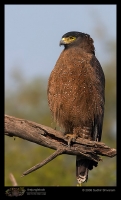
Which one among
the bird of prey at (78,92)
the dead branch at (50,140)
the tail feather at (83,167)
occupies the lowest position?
the tail feather at (83,167)

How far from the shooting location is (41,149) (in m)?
12.6

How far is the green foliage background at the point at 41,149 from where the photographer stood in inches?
450

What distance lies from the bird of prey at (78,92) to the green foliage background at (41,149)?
2.84m

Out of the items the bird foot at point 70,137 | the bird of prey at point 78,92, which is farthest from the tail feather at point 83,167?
the bird foot at point 70,137

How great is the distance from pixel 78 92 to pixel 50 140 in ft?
2.86

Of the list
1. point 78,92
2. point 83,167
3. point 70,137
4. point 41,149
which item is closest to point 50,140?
point 70,137

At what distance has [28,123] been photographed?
21.1 ft

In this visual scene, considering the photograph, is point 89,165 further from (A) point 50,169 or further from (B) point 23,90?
(B) point 23,90

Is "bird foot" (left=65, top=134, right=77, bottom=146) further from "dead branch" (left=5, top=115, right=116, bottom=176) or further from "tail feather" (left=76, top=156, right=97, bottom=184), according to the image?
"tail feather" (left=76, top=156, right=97, bottom=184)

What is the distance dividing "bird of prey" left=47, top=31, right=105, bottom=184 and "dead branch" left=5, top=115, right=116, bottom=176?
0.17 metres

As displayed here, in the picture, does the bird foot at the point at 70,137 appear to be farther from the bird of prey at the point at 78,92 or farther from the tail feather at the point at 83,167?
the tail feather at the point at 83,167

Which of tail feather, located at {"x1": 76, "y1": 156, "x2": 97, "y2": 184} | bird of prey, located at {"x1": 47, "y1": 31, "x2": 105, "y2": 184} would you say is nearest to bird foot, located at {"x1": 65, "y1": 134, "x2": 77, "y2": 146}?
bird of prey, located at {"x1": 47, "y1": 31, "x2": 105, "y2": 184}

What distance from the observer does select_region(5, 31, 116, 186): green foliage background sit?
11422 millimetres

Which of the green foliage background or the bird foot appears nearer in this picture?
the bird foot
